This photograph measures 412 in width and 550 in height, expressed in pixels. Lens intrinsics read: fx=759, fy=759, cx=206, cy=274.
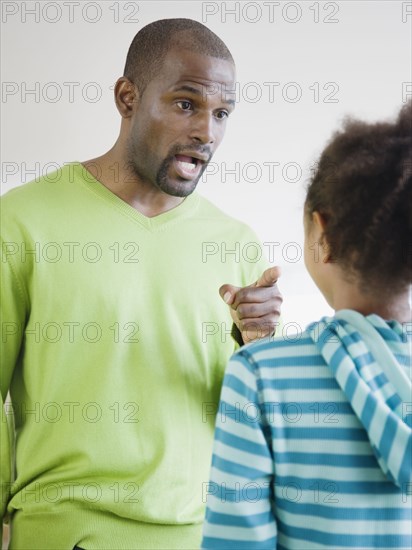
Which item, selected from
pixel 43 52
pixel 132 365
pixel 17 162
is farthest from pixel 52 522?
pixel 43 52

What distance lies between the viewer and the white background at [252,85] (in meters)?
1.93

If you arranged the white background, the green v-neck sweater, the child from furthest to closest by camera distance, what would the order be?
the white background, the green v-neck sweater, the child

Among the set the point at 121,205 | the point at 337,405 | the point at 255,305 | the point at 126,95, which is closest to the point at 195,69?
the point at 126,95

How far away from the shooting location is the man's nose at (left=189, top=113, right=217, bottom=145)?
4.02ft

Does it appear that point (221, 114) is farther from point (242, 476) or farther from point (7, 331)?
point (242, 476)

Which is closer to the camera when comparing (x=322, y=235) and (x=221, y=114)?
(x=322, y=235)

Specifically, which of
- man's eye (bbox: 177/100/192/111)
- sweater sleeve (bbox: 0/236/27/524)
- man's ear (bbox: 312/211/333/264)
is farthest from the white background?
man's ear (bbox: 312/211/333/264)

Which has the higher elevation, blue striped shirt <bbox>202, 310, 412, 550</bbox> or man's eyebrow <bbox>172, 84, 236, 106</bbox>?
man's eyebrow <bbox>172, 84, 236, 106</bbox>

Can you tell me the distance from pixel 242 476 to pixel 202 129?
616 mm

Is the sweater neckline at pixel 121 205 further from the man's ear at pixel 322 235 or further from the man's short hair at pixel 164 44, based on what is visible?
the man's ear at pixel 322 235

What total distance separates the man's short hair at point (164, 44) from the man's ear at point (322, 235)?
0.50 metres

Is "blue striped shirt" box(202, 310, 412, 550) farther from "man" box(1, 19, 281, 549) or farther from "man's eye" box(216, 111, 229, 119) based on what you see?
"man's eye" box(216, 111, 229, 119)

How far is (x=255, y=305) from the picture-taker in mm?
1149

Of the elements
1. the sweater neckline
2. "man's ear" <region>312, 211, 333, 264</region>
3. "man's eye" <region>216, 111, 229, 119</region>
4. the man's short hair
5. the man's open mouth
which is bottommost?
"man's ear" <region>312, 211, 333, 264</region>
